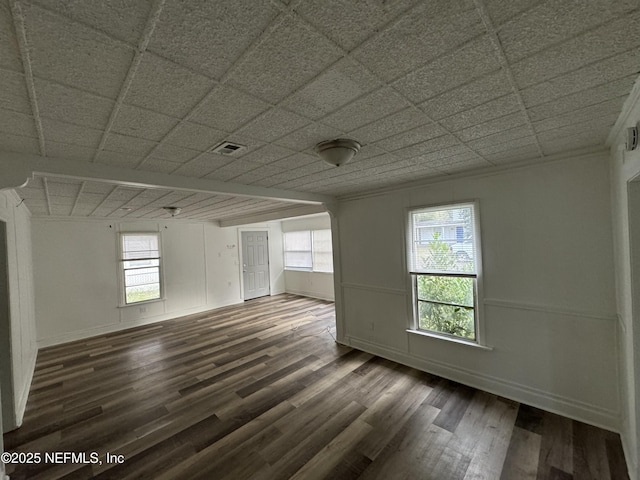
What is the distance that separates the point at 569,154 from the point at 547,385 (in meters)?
2.16

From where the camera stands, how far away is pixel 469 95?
1.34m

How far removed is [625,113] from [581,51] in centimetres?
95

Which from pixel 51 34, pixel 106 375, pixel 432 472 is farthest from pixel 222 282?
pixel 51 34

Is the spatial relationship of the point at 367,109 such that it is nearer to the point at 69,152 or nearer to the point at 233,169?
the point at 233,169

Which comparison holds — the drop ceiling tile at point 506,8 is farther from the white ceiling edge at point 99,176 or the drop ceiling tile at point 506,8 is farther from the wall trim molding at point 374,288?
the wall trim molding at point 374,288

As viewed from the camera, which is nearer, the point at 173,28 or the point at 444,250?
the point at 173,28

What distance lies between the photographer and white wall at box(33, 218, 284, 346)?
4918 mm

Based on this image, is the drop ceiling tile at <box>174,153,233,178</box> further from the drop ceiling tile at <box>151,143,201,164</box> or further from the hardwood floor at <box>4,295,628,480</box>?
the hardwood floor at <box>4,295,628,480</box>

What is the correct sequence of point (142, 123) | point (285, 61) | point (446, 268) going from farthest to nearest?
1. point (446, 268)
2. point (142, 123)
3. point (285, 61)

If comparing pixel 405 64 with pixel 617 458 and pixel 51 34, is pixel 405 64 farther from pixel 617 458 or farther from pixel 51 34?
pixel 617 458

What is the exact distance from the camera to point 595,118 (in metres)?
1.67

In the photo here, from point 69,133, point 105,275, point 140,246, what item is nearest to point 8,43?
point 69,133

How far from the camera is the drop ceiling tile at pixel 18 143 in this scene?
5.09 ft

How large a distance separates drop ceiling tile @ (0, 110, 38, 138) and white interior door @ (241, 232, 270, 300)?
6536 mm
